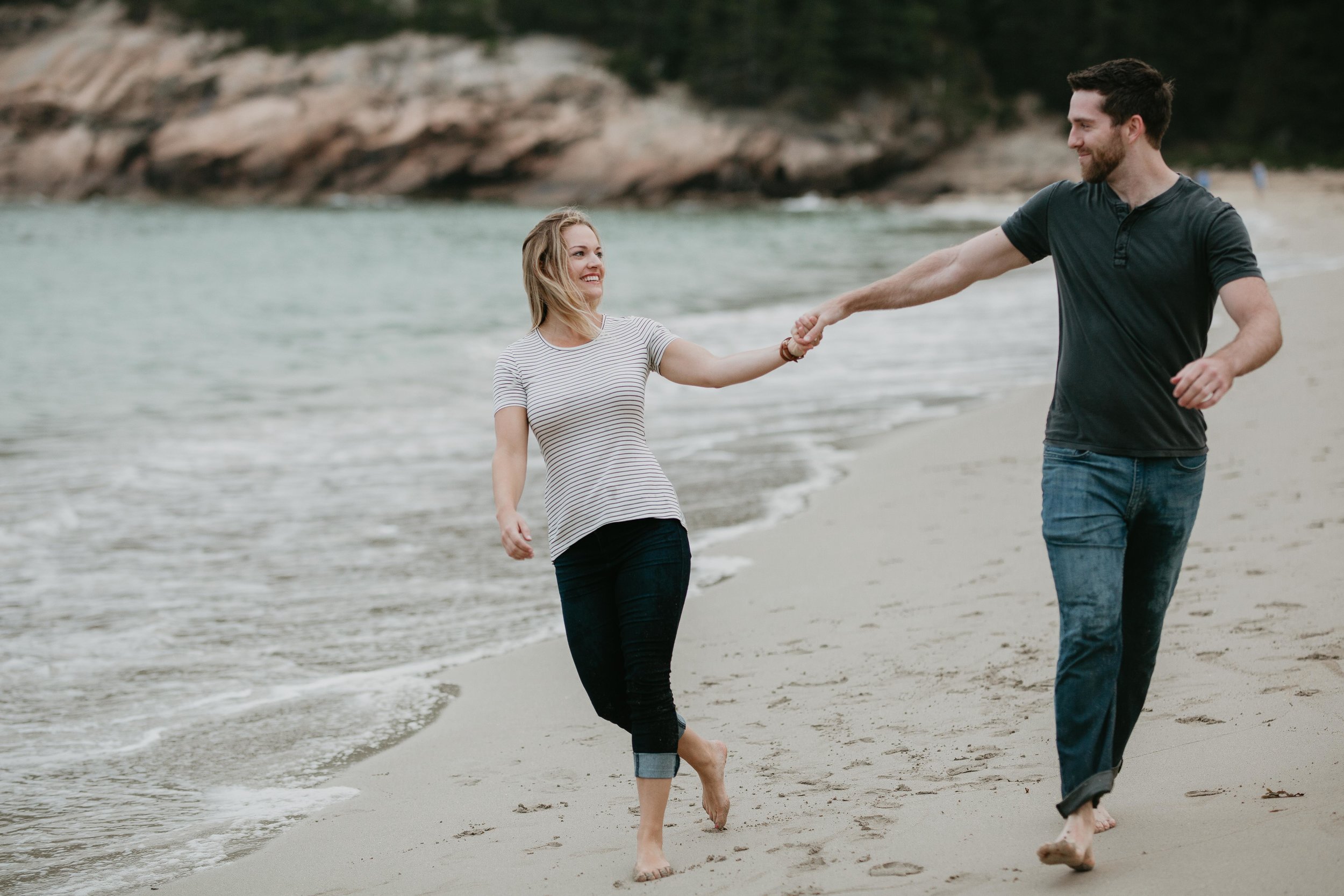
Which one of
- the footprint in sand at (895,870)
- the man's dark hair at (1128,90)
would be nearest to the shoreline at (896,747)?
the footprint in sand at (895,870)

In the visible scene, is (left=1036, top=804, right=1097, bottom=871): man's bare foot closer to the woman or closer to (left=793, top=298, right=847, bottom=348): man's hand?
the woman

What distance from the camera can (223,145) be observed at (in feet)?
212

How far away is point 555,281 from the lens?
139 inches

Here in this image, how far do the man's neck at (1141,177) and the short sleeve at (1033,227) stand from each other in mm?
201

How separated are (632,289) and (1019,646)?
21.3m

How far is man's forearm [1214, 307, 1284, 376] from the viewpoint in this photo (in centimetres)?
280

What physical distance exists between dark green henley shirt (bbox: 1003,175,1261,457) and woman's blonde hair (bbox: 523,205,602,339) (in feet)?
4.40

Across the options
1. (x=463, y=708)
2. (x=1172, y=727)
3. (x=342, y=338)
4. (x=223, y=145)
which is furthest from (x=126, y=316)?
(x=223, y=145)

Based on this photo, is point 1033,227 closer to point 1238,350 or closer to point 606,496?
point 1238,350

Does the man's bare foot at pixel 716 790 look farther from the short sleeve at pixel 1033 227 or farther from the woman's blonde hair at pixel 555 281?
the short sleeve at pixel 1033 227

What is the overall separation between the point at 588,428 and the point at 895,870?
1441mm

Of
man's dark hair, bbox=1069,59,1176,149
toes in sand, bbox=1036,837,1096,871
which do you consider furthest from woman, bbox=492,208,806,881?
man's dark hair, bbox=1069,59,1176,149

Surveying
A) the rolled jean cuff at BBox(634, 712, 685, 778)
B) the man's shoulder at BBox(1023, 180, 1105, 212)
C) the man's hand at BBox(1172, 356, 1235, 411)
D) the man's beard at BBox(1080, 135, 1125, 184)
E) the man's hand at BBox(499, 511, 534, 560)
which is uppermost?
the man's beard at BBox(1080, 135, 1125, 184)

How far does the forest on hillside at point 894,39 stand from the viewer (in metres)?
66.4
